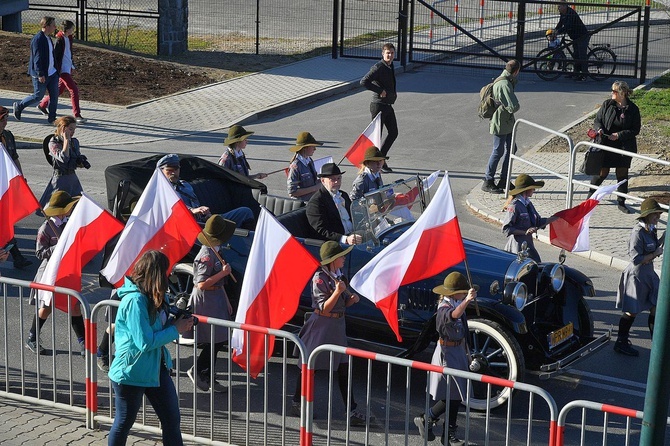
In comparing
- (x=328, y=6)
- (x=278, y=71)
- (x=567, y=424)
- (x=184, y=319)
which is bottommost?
(x=567, y=424)

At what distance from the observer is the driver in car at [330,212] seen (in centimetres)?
938

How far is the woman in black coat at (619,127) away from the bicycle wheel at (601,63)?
8655 millimetres

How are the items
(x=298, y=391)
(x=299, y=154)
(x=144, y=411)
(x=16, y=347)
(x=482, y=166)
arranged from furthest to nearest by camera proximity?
(x=482, y=166)
(x=299, y=154)
(x=16, y=347)
(x=298, y=391)
(x=144, y=411)

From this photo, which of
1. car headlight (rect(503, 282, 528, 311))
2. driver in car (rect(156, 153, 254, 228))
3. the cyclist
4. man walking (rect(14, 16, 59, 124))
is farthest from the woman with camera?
the cyclist

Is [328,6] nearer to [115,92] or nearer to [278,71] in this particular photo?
[278,71]

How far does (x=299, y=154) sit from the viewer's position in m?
11.5

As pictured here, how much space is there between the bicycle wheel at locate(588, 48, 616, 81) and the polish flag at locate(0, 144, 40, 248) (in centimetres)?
1609

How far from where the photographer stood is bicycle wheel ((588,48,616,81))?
22422 mm

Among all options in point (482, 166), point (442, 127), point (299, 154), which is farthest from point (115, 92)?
point (299, 154)

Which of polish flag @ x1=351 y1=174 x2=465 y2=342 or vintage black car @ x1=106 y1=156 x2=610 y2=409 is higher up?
polish flag @ x1=351 y1=174 x2=465 y2=342

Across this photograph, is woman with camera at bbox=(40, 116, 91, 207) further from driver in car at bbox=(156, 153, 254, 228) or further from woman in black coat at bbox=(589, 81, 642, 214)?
woman in black coat at bbox=(589, 81, 642, 214)

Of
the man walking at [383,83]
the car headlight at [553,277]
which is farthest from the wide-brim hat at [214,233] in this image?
the man walking at [383,83]

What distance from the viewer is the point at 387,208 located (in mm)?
9328

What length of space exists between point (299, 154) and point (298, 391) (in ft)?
13.1
